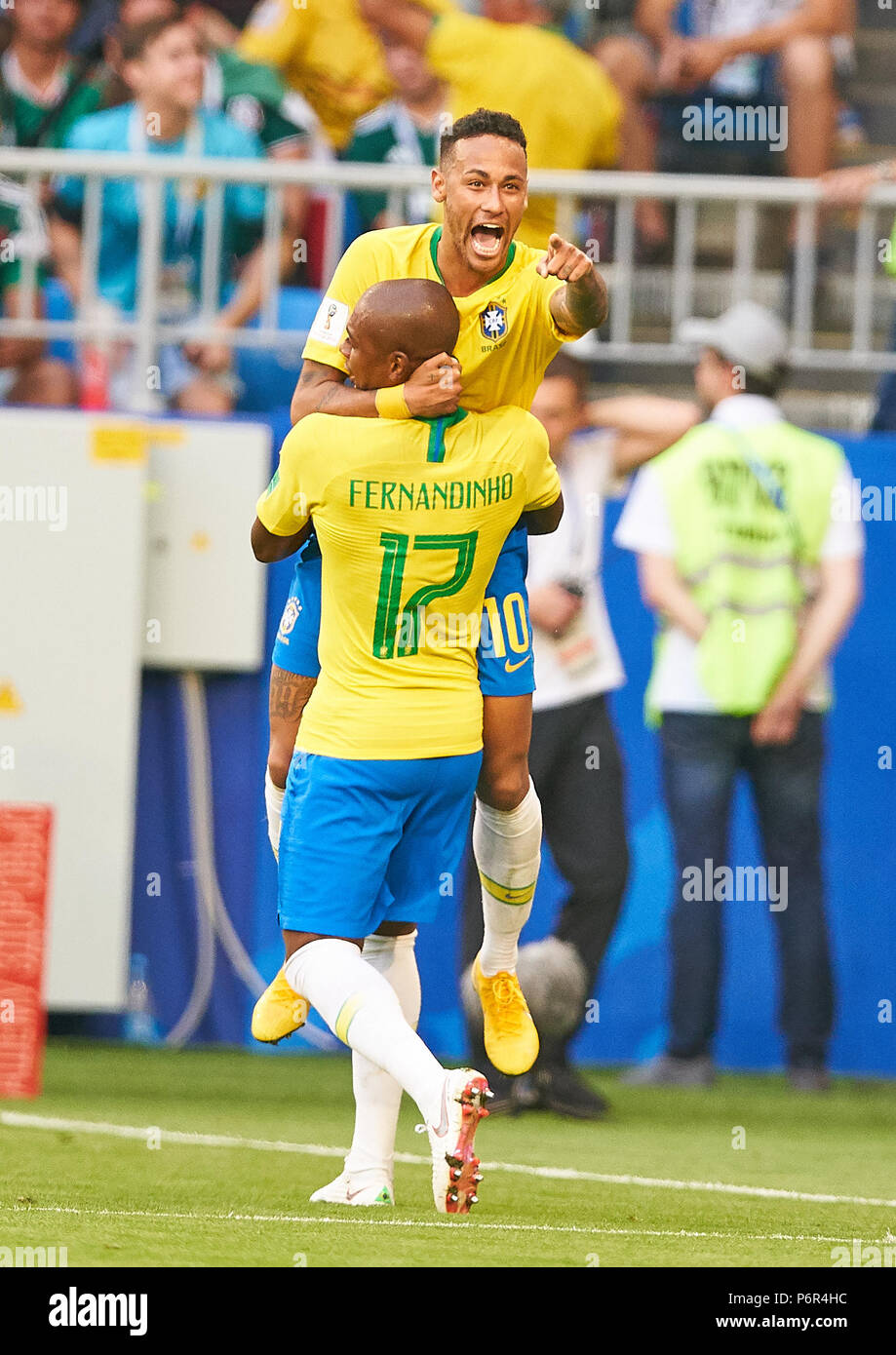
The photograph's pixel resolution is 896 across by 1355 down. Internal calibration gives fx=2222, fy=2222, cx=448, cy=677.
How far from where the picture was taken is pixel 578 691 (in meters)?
8.52

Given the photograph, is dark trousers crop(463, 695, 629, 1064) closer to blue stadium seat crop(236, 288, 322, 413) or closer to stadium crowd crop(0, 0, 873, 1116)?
stadium crowd crop(0, 0, 873, 1116)

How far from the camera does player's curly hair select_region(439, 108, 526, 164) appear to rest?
5.07m

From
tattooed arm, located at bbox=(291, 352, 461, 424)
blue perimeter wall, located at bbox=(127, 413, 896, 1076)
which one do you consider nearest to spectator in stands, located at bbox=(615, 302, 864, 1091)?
blue perimeter wall, located at bbox=(127, 413, 896, 1076)

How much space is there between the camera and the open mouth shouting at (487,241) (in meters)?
5.07

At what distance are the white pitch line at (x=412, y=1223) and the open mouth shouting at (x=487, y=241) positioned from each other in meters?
2.19

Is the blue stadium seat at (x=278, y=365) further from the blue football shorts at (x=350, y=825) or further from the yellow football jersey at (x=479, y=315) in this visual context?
the blue football shorts at (x=350, y=825)

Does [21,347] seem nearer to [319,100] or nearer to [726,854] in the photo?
[319,100]

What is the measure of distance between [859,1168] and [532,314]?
9.89ft

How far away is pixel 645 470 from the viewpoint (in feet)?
28.8

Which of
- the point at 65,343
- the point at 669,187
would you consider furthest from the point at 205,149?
the point at 669,187

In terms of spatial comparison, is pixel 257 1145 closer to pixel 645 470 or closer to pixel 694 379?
pixel 645 470

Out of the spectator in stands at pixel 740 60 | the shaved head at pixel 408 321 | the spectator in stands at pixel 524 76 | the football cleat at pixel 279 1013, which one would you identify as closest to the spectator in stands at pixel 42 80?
the spectator in stands at pixel 524 76

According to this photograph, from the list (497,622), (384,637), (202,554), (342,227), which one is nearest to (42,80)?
(342,227)

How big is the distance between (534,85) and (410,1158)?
521 cm
